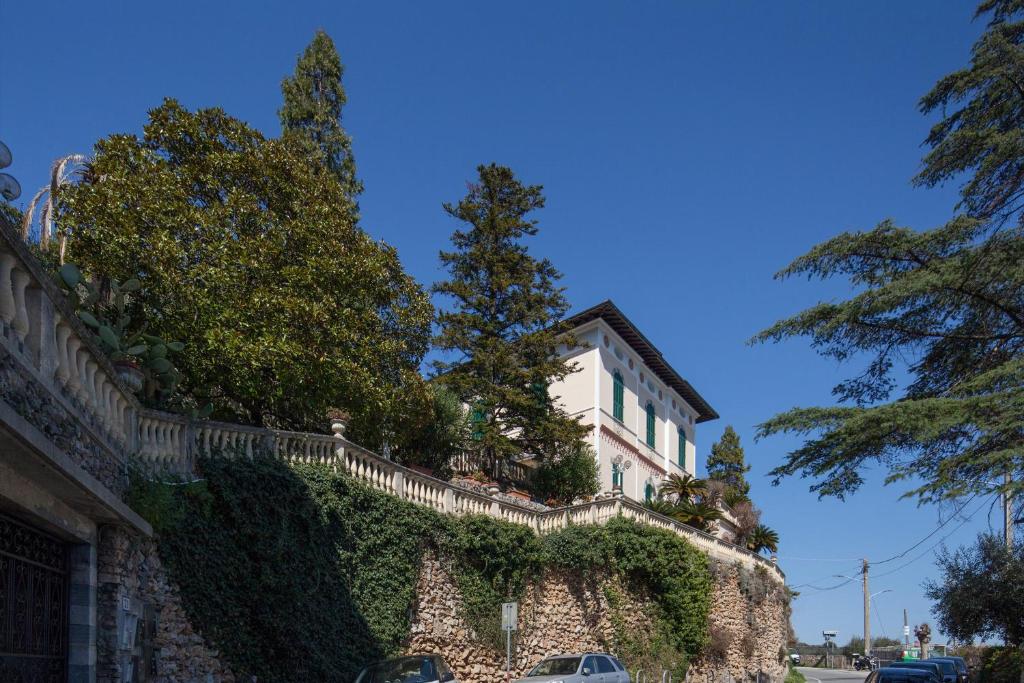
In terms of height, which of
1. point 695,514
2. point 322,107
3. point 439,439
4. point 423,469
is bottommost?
point 695,514

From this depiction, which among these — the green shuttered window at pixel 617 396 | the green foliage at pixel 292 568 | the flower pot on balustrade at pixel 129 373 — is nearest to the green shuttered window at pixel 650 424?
the green shuttered window at pixel 617 396

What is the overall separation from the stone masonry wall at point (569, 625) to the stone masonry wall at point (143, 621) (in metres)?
6.13

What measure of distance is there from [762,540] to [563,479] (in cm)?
1744

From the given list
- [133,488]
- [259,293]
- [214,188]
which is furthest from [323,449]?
[214,188]

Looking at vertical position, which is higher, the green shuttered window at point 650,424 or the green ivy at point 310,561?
the green shuttered window at point 650,424

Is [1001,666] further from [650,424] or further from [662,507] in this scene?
[650,424]

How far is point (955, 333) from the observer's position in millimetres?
19406

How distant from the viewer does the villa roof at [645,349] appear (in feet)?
143

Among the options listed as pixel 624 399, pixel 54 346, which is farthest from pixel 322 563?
pixel 624 399

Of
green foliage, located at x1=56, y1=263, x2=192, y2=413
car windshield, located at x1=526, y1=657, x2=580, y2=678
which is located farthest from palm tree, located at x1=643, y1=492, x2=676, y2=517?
green foliage, located at x1=56, y1=263, x2=192, y2=413

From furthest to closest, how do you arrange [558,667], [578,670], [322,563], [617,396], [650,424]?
[650,424] < [617,396] < [558,667] < [578,670] < [322,563]

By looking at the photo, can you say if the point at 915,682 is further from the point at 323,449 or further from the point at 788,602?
the point at 788,602

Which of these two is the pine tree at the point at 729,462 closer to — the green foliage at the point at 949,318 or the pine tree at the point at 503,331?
the pine tree at the point at 503,331

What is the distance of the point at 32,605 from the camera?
34.2 ft
